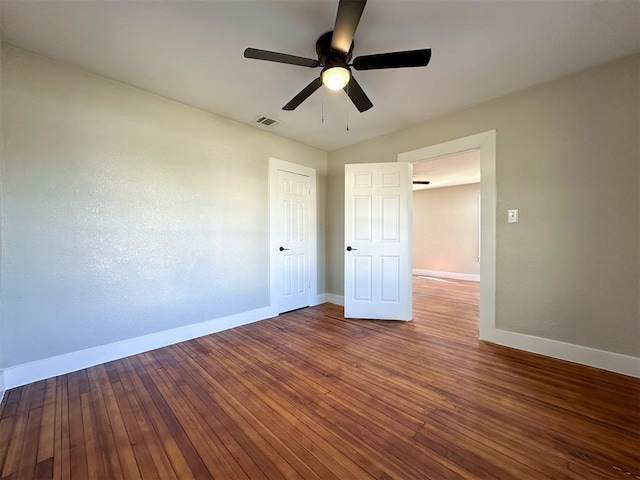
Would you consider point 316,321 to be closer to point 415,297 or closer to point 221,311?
point 221,311

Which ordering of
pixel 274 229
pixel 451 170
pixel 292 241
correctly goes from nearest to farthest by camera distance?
1. pixel 274 229
2. pixel 292 241
3. pixel 451 170

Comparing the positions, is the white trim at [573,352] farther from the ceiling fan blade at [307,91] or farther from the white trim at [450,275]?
the white trim at [450,275]

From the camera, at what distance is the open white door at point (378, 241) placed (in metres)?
3.30

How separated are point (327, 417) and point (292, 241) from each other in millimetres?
2551

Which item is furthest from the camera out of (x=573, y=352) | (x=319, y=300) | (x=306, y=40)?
(x=319, y=300)

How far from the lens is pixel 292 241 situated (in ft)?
12.5

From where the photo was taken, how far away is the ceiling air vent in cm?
308

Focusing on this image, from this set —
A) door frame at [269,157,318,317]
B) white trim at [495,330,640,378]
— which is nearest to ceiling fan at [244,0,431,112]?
door frame at [269,157,318,317]

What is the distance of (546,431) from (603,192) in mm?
1971

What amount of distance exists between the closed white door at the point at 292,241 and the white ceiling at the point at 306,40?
4.48 feet

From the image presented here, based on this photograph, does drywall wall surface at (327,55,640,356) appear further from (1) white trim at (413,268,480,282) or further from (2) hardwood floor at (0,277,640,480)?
(1) white trim at (413,268,480,282)

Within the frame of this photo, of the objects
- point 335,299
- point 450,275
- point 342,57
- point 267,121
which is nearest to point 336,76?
point 342,57

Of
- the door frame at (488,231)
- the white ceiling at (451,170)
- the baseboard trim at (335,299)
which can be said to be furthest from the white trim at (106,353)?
the white ceiling at (451,170)

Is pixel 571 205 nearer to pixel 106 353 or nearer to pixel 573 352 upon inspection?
pixel 573 352
